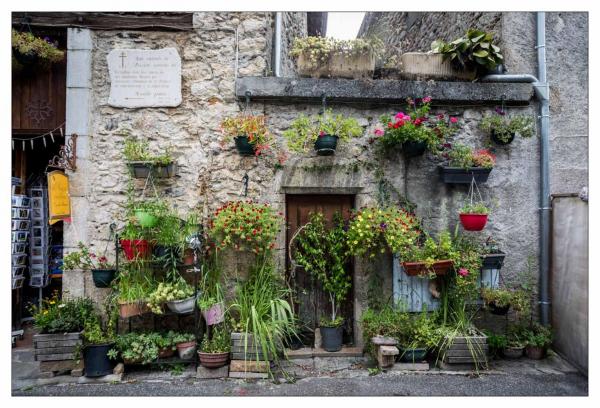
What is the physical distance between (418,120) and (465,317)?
7.65ft

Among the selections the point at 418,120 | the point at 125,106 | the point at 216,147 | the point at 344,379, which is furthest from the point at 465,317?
the point at 125,106

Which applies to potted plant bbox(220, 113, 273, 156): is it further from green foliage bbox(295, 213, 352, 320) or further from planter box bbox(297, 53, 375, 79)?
green foliage bbox(295, 213, 352, 320)

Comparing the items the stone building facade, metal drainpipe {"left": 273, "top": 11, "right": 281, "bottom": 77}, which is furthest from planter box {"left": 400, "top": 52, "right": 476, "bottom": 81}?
metal drainpipe {"left": 273, "top": 11, "right": 281, "bottom": 77}

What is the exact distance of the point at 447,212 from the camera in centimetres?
487

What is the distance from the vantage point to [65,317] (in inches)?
167

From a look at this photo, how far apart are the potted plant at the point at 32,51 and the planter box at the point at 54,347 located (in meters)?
3.21

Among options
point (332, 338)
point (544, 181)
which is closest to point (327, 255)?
point (332, 338)

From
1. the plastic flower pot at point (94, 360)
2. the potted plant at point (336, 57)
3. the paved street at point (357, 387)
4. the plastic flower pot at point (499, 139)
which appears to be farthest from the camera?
the potted plant at point (336, 57)

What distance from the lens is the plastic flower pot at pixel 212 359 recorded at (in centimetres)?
413

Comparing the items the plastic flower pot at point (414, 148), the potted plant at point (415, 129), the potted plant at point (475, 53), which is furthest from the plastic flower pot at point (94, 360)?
the potted plant at point (475, 53)

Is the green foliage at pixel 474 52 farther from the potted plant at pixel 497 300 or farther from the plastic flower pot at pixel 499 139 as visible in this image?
the potted plant at pixel 497 300

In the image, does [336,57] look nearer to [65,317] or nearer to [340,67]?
[340,67]

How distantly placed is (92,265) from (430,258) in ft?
12.7

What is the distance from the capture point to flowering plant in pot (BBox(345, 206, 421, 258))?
4293 millimetres
